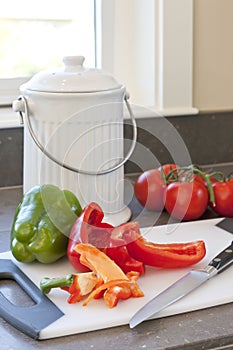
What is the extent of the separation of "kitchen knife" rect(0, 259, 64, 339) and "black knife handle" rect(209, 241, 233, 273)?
0.25 meters

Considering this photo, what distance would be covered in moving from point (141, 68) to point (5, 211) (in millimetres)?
502

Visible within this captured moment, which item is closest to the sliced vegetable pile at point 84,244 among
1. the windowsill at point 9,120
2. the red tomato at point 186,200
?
the red tomato at point 186,200

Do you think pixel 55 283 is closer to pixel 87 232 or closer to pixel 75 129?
pixel 87 232

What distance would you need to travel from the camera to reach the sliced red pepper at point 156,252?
1107 mm

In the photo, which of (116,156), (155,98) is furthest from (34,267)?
(155,98)

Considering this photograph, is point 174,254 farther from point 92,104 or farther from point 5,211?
point 5,211

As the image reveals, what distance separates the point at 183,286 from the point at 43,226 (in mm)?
237

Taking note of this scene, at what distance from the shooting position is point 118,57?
173 cm

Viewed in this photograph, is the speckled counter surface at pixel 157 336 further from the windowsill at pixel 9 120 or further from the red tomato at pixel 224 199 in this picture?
the windowsill at pixel 9 120

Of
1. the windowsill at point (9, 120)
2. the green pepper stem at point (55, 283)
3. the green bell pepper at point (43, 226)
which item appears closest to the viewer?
the green pepper stem at point (55, 283)

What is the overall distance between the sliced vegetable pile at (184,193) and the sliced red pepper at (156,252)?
236 mm

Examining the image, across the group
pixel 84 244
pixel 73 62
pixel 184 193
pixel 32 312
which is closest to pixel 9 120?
pixel 73 62

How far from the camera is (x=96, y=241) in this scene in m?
1.12

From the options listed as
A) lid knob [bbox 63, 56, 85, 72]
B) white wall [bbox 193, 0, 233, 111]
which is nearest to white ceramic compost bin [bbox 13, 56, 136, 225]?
lid knob [bbox 63, 56, 85, 72]
